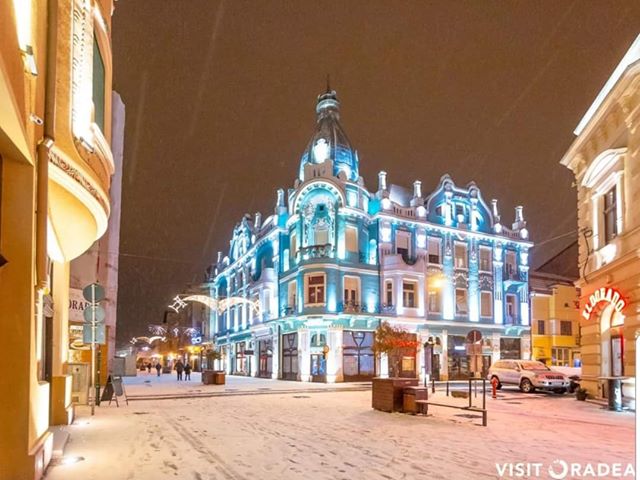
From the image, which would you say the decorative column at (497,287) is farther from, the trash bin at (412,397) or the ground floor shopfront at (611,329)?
the trash bin at (412,397)

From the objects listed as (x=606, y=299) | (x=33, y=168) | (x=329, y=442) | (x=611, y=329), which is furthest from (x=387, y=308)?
(x=33, y=168)

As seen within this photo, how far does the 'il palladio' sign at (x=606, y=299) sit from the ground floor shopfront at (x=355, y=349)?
666 inches

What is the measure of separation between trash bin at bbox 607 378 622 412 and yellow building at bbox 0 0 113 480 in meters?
15.9

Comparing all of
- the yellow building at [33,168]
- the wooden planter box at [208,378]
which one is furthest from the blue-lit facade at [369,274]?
the yellow building at [33,168]

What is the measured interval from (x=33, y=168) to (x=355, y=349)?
3539cm

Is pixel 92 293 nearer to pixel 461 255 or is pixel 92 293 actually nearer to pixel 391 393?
pixel 391 393

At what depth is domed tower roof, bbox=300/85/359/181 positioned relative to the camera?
146 ft

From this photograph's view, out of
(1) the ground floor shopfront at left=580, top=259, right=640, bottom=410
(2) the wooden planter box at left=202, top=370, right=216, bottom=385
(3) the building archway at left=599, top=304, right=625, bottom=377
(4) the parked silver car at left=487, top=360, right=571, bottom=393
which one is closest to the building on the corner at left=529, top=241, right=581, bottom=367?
(4) the parked silver car at left=487, top=360, right=571, bottom=393

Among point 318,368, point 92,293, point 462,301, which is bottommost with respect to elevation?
point 318,368

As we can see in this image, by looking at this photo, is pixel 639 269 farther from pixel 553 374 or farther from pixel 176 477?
pixel 176 477

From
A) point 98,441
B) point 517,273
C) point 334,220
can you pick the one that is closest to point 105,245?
point 334,220

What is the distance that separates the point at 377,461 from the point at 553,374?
2164 centimetres

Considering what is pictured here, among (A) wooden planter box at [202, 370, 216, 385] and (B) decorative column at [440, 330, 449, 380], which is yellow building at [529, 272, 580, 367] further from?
(A) wooden planter box at [202, 370, 216, 385]

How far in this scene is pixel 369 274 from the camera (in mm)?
42812
